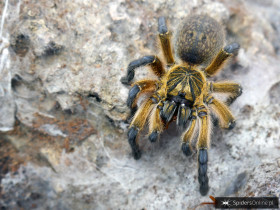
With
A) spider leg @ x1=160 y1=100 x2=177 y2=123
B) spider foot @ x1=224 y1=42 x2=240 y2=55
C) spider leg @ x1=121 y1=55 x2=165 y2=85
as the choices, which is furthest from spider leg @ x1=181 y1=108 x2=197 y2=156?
spider foot @ x1=224 y1=42 x2=240 y2=55

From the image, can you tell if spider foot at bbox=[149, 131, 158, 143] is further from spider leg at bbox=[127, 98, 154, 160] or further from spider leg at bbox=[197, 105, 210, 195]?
spider leg at bbox=[197, 105, 210, 195]

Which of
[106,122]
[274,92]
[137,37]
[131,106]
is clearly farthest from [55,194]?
[274,92]

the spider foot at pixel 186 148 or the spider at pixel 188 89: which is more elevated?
the spider at pixel 188 89

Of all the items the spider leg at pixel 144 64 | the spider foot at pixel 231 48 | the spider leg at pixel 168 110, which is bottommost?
the spider leg at pixel 168 110

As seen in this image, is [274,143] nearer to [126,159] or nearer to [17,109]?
[126,159]

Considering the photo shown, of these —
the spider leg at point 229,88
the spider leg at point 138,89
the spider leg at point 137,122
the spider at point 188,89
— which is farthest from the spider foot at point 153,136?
the spider leg at point 229,88

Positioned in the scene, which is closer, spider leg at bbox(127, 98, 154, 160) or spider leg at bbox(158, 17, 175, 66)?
spider leg at bbox(127, 98, 154, 160)

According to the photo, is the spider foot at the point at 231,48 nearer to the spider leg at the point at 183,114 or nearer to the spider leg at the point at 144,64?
the spider leg at the point at 144,64
